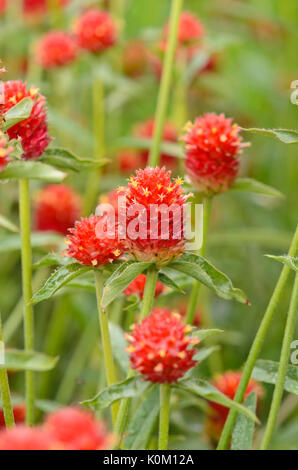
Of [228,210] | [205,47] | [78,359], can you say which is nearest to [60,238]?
[78,359]

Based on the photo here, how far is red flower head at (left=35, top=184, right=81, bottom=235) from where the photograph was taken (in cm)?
166

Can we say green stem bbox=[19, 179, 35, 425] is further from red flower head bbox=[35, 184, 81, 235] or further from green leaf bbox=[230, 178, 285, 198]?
red flower head bbox=[35, 184, 81, 235]

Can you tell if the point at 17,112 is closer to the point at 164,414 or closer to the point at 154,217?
the point at 154,217

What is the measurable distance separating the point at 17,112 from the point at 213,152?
1.00ft

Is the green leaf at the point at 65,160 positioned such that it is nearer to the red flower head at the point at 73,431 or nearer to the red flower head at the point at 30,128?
the red flower head at the point at 30,128

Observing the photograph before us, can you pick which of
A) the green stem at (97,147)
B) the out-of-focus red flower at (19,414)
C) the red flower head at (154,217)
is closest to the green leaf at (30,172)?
the red flower head at (154,217)

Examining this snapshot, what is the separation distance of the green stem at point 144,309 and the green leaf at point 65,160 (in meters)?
0.19

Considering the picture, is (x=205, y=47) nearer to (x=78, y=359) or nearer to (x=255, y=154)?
(x=255, y=154)

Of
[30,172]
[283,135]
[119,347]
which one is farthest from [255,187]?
[30,172]

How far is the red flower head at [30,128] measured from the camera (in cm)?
89

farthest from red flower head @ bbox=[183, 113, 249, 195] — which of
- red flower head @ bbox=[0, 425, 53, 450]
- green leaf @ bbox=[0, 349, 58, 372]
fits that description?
red flower head @ bbox=[0, 425, 53, 450]

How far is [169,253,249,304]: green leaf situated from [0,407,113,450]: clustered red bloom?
298mm

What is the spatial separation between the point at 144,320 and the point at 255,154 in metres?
1.64

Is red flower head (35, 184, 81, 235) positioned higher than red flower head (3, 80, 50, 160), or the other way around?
red flower head (3, 80, 50, 160)
